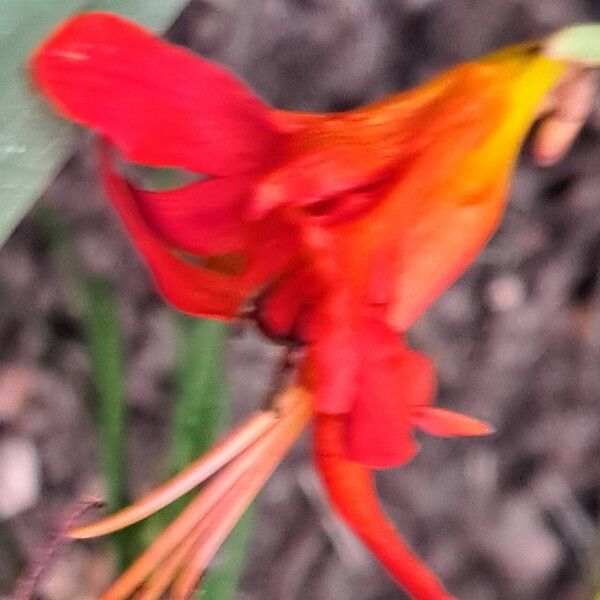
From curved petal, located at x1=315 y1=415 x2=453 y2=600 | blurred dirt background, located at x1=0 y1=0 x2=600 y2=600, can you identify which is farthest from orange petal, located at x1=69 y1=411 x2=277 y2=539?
blurred dirt background, located at x1=0 y1=0 x2=600 y2=600

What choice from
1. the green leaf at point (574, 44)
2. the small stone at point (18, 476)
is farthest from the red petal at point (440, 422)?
the small stone at point (18, 476)

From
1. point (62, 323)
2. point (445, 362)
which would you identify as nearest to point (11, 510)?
point (62, 323)

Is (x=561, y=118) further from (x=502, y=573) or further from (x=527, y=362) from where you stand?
(x=502, y=573)

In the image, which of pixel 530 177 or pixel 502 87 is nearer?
pixel 502 87

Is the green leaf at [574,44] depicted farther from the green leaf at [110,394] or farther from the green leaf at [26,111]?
the green leaf at [110,394]

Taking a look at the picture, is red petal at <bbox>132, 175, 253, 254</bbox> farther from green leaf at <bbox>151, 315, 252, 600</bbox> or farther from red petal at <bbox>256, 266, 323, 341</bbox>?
green leaf at <bbox>151, 315, 252, 600</bbox>

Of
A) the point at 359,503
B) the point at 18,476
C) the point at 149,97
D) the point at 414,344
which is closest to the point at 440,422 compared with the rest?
the point at 359,503

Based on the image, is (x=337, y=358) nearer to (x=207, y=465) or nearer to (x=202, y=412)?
(x=207, y=465)
